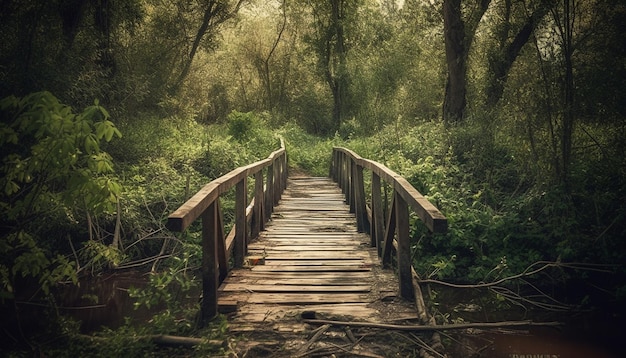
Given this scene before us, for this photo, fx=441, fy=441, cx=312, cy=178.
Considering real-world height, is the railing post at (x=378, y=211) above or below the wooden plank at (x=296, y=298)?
above

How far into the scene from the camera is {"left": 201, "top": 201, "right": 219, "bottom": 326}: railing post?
11.7 feet

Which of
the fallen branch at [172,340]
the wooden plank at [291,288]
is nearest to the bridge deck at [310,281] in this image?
the wooden plank at [291,288]

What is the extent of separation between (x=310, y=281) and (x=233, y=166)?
748 centimetres

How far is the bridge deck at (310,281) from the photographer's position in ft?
12.0

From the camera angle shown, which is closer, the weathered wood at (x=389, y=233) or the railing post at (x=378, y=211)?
the weathered wood at (x=389, y=233)

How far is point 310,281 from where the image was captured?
4465 mm

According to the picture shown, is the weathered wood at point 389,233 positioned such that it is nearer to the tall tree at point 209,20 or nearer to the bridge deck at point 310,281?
the bridge deck at point 310,281

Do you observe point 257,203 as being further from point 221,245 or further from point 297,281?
point 221,245

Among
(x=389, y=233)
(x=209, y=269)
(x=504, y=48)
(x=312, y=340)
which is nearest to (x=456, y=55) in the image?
(x=504, y=48)

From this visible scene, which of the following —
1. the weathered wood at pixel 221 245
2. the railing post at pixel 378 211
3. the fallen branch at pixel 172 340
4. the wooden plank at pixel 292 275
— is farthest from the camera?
the railing post at pixel 378 211

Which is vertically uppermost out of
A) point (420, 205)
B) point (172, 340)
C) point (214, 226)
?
point (420, 205)

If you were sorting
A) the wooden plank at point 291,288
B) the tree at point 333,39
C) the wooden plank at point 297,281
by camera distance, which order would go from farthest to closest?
the tree at point 333,39 → the wooden plank at point 297,281 → the wooden plank at point 291,288

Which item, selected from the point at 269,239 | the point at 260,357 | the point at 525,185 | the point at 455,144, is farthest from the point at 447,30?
the point at 260,357

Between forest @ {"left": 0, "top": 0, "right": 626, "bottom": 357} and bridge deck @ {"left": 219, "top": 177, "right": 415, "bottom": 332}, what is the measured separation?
1.56ft
